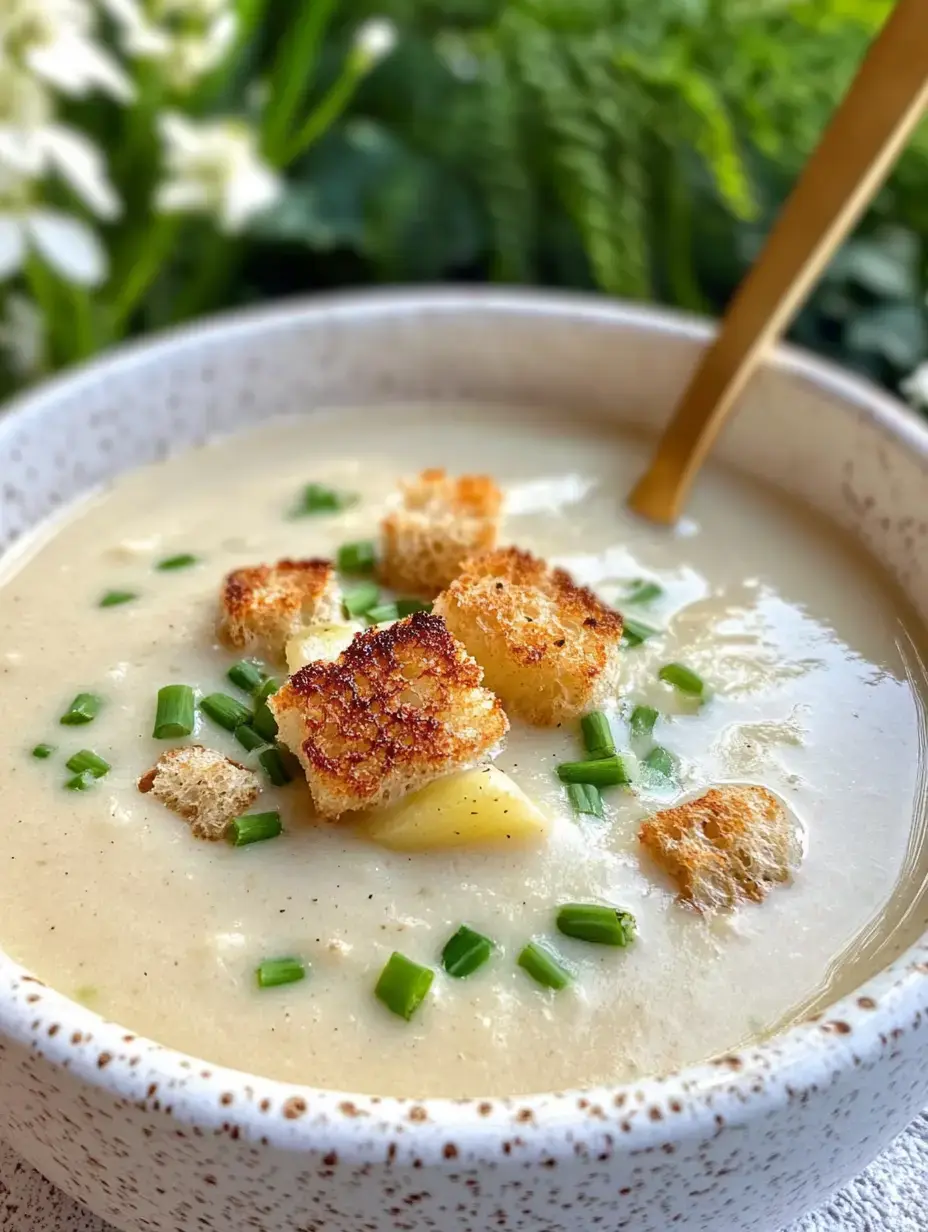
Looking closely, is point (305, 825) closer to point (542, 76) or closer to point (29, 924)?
point (29, 924)

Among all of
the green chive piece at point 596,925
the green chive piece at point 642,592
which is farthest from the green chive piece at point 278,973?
the green chive piece at point 642,592

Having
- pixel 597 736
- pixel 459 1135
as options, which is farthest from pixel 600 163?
pixel 459 1135

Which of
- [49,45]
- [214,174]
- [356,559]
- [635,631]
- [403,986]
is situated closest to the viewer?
[403,986]

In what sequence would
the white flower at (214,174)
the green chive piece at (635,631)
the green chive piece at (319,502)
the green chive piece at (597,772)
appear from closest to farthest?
the green chive piece at (597,772), the green chive piece at (635,631), the green chive piece at (319,502), the white flower at (214,174)

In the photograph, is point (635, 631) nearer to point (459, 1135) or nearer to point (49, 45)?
point (459, 1135)

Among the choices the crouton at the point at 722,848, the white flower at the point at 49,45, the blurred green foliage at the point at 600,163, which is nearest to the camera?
the crouton at the point at 722,848

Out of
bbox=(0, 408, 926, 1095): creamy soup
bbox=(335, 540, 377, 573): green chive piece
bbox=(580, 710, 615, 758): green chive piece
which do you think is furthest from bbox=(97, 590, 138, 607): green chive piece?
bbox=(580, 710, 615, 758): green chive piece

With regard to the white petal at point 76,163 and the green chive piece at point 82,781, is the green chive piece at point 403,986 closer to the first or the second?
the green chive piece at point 82,781
